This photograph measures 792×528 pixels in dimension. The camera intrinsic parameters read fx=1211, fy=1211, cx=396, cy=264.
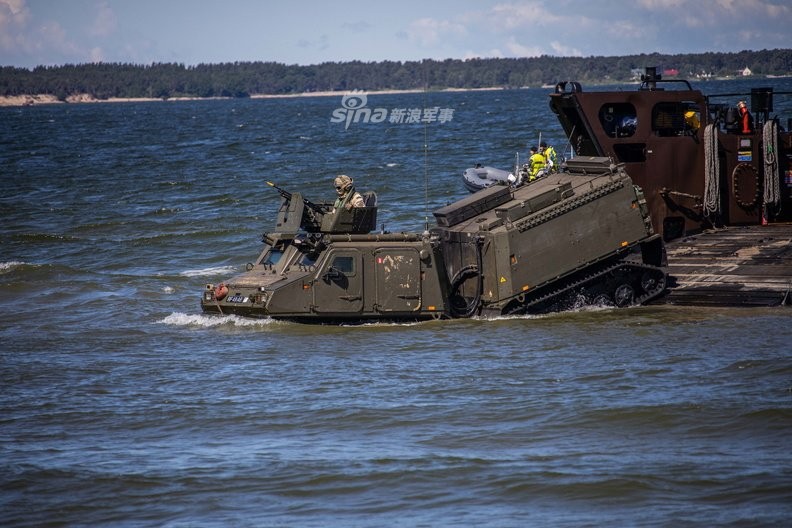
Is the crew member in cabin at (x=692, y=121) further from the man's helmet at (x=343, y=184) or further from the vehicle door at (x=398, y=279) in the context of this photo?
the vehicle door at (x=398, y=279)

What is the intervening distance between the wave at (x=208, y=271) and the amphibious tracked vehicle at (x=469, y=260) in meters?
7.10

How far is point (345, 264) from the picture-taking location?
17812 millimetres

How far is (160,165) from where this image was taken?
56594mm

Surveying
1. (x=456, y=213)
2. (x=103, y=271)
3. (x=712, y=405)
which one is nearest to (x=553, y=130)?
(x=103, y=271)

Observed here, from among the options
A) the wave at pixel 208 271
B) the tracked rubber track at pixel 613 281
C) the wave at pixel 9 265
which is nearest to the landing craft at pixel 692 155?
the tracked rubber track at pixel 613 281

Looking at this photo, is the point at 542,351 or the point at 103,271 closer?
the point at 542,351

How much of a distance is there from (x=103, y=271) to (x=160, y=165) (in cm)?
3015

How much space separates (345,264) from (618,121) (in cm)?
759

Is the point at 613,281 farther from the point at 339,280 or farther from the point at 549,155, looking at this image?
the point at 549,155

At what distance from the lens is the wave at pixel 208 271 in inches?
1024

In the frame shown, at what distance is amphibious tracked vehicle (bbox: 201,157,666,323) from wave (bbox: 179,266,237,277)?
7.10 meters

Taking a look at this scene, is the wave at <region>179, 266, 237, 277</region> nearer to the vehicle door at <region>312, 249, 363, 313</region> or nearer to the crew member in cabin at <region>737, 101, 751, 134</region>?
the vehicle door at <region>312, 249, 363, 313</region>

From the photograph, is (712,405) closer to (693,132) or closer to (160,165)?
(693,132)

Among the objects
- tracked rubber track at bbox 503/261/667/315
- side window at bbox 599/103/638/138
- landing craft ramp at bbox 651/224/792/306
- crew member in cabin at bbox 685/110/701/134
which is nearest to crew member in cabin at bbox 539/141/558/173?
side window at bbox 599/103/638/138
